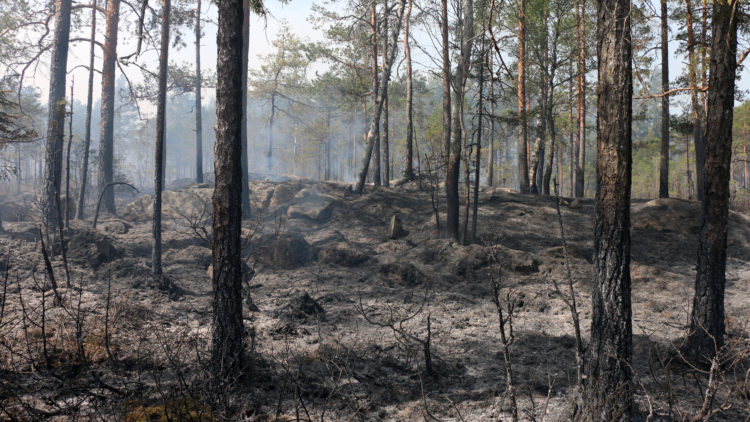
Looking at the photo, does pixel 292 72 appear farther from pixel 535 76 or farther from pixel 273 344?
pixel 273 344

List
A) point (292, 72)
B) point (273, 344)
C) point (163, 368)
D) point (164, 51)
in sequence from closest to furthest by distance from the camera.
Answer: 1. point (163, 368)
2. point (273, 344)
3. point (164, 51)
4. point (292, 72)

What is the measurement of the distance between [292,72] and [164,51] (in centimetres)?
3208

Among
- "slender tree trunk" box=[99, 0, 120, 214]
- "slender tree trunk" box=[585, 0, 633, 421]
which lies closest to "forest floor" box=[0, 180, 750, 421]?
"slender tree trunk" box=[585, 0, 633, 421]

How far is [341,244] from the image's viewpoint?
14219 mm

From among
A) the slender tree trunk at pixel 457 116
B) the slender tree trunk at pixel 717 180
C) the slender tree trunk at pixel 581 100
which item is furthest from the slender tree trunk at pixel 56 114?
the slender tree trunk at pixel 581 100

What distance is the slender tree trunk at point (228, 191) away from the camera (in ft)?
19.3

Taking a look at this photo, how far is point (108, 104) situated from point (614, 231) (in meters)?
23.2

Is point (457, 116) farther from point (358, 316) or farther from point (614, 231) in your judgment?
point (614, 231)

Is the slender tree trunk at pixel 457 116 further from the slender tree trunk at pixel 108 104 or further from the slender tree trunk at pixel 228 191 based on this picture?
the slender tree trunk at pixel 108 104

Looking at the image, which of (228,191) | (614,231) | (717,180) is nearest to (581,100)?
(717,180)

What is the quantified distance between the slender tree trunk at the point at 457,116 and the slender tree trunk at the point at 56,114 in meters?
11.9

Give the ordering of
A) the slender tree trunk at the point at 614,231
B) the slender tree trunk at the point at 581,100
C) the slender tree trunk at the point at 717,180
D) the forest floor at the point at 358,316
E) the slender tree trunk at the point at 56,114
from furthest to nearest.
Answer: the slender tree trunk at the point at 581,100 < the slender tree trunk at the point at 56,114 < the slender tree trunk at the point at 717,180 < the forest floor at the point at 358,316 < the slender tree trunk at the point at 614,231

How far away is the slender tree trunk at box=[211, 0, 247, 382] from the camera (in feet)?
19.3

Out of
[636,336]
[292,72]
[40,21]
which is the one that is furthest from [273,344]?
[292,72]
